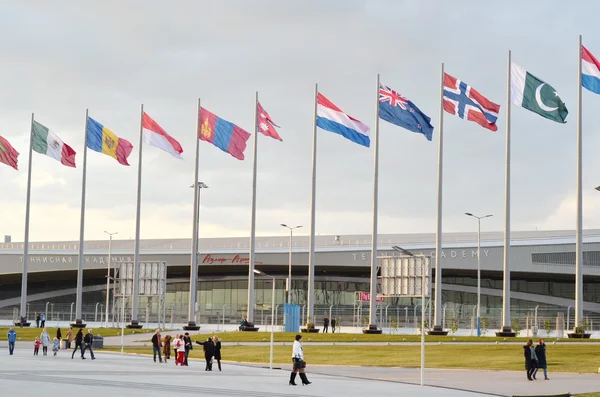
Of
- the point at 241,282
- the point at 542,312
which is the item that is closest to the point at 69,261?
the point at 241,282

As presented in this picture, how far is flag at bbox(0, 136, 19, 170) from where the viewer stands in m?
77.5

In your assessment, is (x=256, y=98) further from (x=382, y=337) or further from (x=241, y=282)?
(x=241, y=282)

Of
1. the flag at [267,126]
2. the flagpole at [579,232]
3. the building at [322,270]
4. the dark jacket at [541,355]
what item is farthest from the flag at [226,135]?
the building at [322,270]

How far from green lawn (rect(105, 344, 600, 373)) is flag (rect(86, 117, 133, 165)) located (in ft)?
61.8

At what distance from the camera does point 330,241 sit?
118m

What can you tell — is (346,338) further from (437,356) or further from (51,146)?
(51,146)

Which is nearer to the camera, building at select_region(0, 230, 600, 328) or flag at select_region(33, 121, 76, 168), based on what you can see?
flag at select_region(33, 121, 76, 168)

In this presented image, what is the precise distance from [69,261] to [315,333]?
55.2 metres

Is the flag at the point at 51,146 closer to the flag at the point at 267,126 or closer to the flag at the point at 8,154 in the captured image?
the flag at the point at 8,154

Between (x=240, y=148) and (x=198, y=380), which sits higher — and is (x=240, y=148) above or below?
above

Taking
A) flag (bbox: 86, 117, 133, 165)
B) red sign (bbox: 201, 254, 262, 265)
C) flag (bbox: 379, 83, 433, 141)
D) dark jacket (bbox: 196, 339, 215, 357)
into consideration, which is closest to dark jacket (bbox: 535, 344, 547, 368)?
dark jacket (bbox: 196, 339, 215, 357)

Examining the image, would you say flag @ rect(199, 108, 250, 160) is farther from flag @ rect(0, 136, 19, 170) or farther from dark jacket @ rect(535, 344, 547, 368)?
dark jacket @ rect(535, 344, 547, 368)

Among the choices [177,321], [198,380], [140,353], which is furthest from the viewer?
[177,321]

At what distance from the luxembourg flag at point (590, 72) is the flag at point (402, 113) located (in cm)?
992
